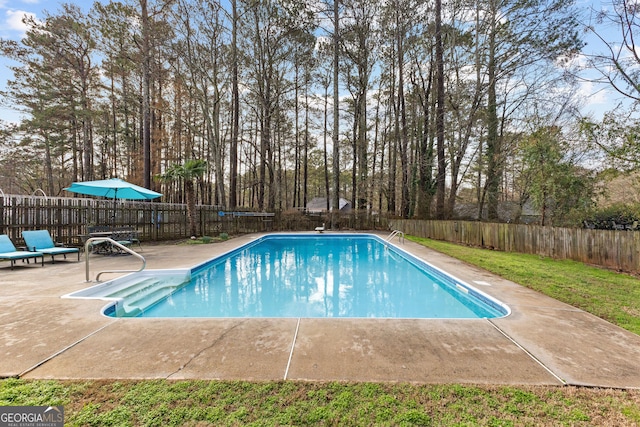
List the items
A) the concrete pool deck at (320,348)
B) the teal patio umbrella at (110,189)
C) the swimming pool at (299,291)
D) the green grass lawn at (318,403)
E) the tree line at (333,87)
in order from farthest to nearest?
the tree line at (333,87), the teal patio umbrella at (110,189), the swimming pool at (299,291), the concrete pool deck at (320,348), the green grass lawn at (318,403)

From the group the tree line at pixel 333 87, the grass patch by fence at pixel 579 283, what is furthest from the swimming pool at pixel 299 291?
the tree line at pixel 333 87

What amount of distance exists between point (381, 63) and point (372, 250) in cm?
1365

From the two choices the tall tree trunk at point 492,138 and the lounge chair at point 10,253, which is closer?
the lounge chair at point 10,253

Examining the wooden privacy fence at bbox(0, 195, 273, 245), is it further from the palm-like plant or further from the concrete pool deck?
the concrete pool deck

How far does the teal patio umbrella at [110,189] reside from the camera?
25.4 feet

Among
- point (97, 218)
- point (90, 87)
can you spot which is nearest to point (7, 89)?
point (90, 87)

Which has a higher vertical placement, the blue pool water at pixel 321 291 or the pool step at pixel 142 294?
the pool step at pixel 142 294

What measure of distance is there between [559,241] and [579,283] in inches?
128

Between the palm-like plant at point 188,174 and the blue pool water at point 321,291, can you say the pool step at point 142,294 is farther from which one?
the palm-like plant at point 188,174

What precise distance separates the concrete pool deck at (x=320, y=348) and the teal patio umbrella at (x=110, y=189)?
490 centimetres

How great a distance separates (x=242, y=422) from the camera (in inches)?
62.1

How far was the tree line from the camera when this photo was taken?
1199 centimetres

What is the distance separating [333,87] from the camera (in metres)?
17.6

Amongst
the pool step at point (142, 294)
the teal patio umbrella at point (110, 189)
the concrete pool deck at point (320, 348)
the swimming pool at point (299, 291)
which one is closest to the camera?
the concrete pool deck at point (320, 348)
